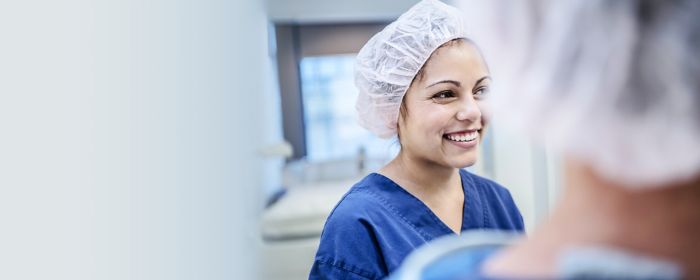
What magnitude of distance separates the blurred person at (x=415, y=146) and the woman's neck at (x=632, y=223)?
2.05 feet

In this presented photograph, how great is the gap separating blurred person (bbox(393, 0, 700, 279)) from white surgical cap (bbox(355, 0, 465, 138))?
702mm

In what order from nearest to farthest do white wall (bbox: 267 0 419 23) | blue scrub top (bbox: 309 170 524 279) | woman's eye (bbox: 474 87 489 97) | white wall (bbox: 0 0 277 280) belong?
white wall (bbox: 0 0 277 280) → blue scrub top (bbox: 309 170 524 279) → woman's eye (bbox: 474 87 489 97) → white wall (bbox: 267 0 419 23)

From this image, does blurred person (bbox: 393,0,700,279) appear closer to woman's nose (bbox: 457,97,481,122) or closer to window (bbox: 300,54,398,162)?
woman's nose (bbox: 457,97,481,122)

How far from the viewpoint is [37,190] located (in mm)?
771

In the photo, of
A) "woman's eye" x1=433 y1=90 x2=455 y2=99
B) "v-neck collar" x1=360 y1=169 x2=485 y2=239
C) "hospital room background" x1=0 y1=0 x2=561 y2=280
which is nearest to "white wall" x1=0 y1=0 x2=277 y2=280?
"hospital room background" x1=0 y1=0 x2=561 y2=280

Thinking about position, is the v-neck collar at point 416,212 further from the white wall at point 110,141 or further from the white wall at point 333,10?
the white wall at point 333,10

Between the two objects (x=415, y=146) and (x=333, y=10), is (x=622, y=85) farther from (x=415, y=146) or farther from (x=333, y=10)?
(x=333, y=10)

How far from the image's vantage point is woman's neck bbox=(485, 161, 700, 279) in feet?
1.13

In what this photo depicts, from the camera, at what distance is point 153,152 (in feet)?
3.89

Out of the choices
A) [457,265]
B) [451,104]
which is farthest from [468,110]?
[457,265]

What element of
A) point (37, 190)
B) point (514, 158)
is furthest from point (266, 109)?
point (37, 190)

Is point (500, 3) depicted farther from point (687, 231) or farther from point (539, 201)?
point (539, 201)

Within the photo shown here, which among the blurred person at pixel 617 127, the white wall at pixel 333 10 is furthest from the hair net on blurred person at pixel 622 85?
the white wall at pixel 333 10

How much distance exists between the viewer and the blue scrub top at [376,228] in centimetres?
98
